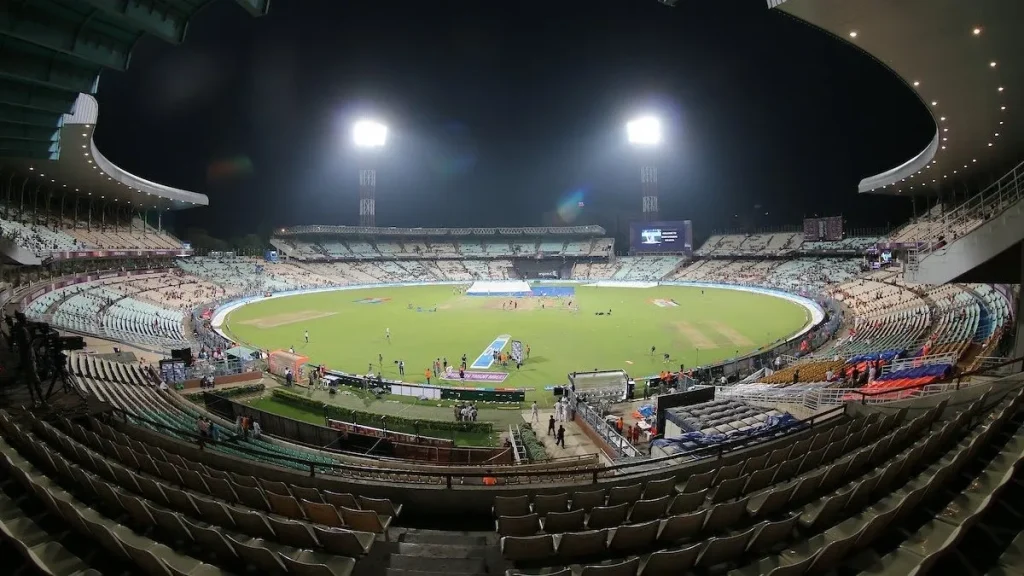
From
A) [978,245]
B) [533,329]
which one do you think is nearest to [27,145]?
[978,245]

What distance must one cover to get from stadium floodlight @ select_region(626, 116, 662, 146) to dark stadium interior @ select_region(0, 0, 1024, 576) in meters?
0.76

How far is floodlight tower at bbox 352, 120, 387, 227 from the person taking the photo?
79562 millimetres

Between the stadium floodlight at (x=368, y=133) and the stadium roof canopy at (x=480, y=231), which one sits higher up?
the stadium floodlight at (x=368, y=133)

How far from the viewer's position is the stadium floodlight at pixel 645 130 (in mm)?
75500

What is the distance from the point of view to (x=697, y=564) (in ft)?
15.7

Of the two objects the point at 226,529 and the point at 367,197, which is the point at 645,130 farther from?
the point at 226,529

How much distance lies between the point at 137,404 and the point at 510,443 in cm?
1164

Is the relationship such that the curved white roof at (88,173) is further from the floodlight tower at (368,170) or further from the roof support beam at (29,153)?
the floodlight tower at (368,170)

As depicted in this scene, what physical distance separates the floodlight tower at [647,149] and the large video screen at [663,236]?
358 centimetres

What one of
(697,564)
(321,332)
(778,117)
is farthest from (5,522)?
(778,117)

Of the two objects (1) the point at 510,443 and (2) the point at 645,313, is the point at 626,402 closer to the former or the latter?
(1) the point at 510,443

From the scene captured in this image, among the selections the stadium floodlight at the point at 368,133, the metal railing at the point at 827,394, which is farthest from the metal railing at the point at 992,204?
the stadium floodlight at the point at 368,133

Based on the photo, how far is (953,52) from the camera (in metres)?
17.9

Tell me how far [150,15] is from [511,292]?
5501 cm
